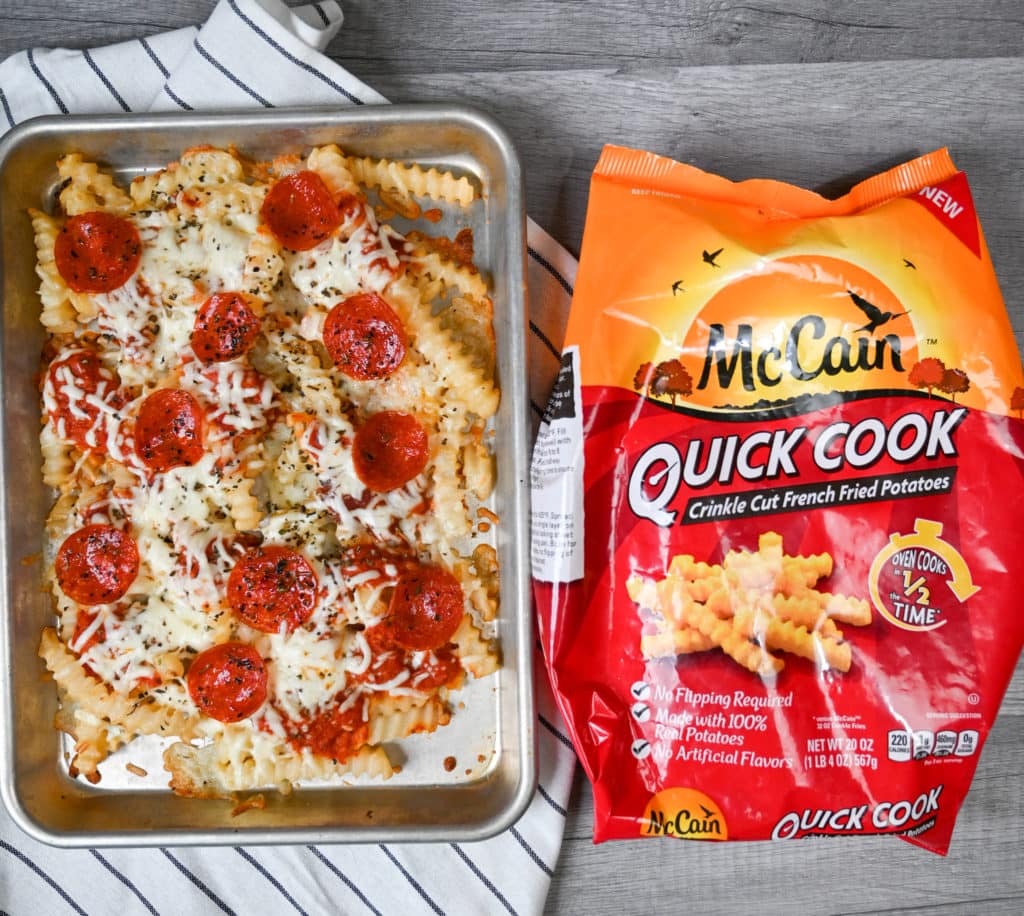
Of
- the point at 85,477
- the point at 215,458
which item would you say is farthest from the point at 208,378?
the point at 85,477

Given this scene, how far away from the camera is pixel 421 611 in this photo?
7.09 feet

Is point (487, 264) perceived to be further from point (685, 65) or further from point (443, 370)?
point (685, 65)

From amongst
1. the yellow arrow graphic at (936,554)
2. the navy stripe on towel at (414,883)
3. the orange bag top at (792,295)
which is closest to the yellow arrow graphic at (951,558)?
the yellow arrow graphic at (936,554)

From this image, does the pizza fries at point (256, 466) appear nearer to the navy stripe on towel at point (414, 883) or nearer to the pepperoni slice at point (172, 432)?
the pepperoni slice at point (172, 432)

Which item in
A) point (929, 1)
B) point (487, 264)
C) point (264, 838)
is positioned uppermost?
point (929, 1)

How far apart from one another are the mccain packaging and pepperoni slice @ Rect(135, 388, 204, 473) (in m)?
0.93

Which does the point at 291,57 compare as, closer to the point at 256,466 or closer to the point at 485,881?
the point at 256,466

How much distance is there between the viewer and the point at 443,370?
2191 mm

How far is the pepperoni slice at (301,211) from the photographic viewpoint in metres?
2.15

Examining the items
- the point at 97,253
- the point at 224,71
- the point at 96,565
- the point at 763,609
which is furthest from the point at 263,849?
the point at 224,71

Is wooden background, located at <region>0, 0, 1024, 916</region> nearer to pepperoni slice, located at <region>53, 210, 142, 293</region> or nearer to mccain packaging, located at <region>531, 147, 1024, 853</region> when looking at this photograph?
mccain packaging, located at <region>531, 147, 1024, 853</region>

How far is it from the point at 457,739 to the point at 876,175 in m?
1.89

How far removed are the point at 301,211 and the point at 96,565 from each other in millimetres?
1048

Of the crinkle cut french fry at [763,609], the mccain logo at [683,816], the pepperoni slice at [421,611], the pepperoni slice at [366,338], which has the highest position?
the pepperoni slice at [366,338]
